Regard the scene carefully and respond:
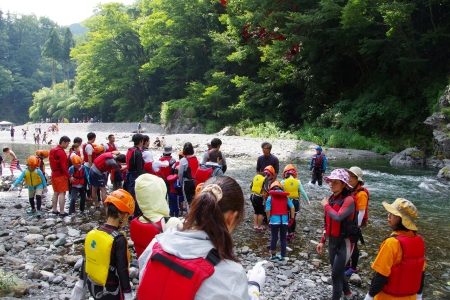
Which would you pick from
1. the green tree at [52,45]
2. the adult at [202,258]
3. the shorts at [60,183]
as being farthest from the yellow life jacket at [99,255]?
the green tree at [52,45]

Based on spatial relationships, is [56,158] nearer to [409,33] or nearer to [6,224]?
[6,224]

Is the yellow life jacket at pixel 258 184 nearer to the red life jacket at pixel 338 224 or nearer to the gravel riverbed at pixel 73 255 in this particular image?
the gravel riverbed at pixel 73 255

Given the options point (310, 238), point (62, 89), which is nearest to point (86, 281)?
point (310, 238)

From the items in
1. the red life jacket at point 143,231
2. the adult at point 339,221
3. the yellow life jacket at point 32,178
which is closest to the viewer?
the red life jacket at point 143,231

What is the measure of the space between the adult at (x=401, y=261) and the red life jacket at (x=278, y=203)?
8.80 feet

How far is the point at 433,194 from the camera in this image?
11812 millimetres

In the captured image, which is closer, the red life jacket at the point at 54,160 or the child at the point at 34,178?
the red life jacket at the point at 54,160

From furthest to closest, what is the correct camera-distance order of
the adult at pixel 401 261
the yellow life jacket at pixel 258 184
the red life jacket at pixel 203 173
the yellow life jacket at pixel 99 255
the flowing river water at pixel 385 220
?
the yellow life jacket at pixel 258 184 → the red life jacket at pixel 203 173 → the flowing river water at pixel 385 220 → the adult at pixel 401 261 → the yellow life jacket at pixel 99 255

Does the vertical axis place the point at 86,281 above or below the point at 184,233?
below

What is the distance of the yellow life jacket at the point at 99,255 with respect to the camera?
111 inches

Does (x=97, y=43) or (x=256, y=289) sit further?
(x=97, y=43)

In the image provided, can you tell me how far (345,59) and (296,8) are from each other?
6134 millimetres

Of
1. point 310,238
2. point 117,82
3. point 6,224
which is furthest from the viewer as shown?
point 117,82

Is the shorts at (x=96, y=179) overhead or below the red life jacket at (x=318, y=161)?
below
